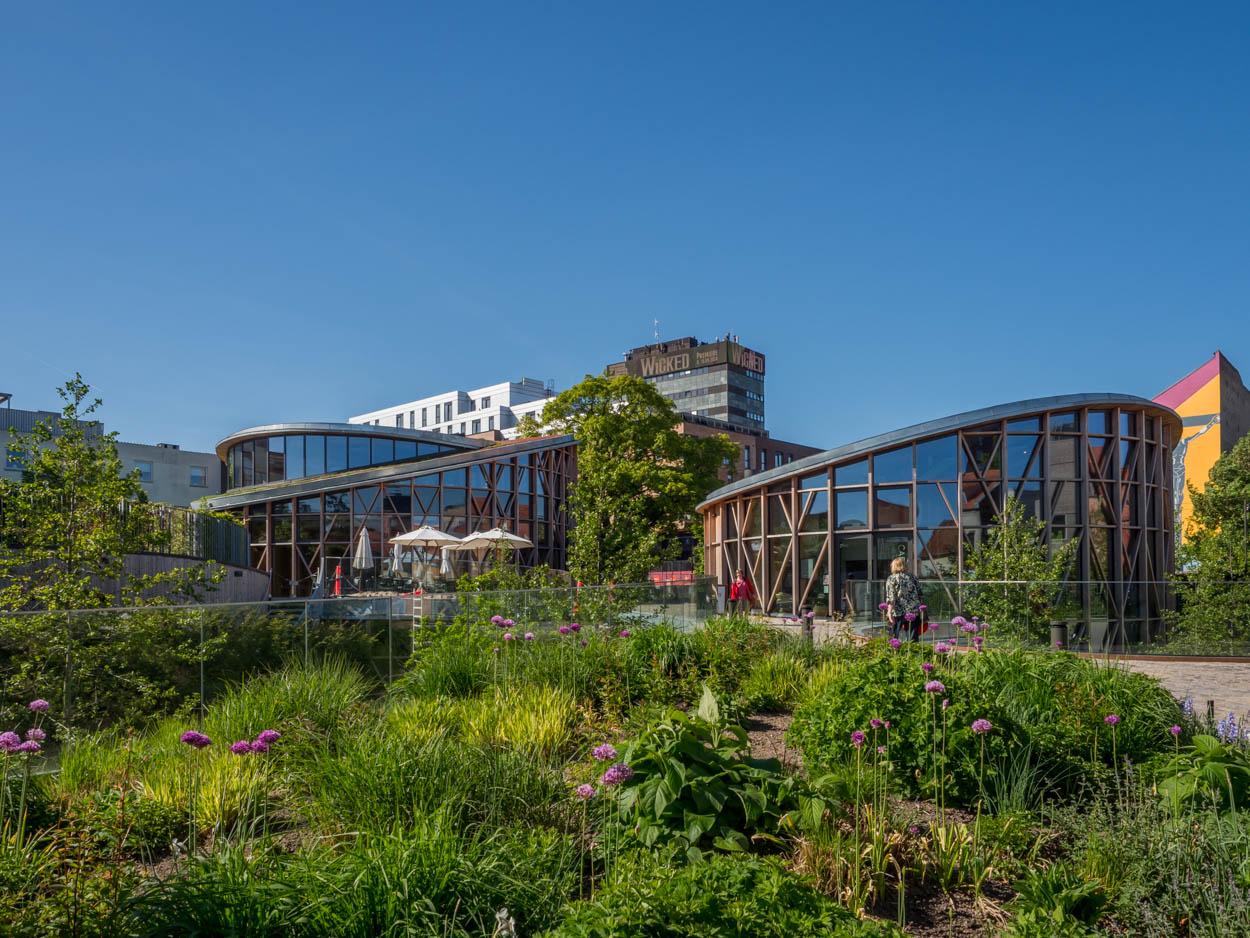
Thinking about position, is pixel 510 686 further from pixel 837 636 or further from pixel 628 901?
pixel 837 636

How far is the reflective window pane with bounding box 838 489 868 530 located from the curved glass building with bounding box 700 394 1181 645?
1.2 inches

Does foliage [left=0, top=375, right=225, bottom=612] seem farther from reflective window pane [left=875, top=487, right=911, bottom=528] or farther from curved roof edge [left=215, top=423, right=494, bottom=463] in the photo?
curved roof edge [left=215, top=423, right=494, bottom=463]

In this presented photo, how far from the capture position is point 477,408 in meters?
100

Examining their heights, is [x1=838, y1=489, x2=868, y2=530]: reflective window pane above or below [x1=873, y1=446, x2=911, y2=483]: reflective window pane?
below

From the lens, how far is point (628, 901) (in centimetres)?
301

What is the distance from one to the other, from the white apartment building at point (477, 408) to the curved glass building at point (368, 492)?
4460 cm

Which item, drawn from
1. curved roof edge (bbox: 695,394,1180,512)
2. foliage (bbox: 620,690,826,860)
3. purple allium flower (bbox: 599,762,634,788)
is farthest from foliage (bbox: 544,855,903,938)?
curved roof edge (bbox: 695,394,1180,512)

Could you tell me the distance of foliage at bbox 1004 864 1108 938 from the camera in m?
3.36

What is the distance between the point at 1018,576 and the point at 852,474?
22.4ft

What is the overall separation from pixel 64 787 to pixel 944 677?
5712mm

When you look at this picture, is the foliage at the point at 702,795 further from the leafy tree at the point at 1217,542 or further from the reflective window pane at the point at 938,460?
the reflective window pane at the point at 938,460

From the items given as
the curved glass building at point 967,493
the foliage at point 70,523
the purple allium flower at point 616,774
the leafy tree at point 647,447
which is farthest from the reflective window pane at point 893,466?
the purple allium flower at point 616,774

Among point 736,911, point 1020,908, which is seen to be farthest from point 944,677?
point 736,911

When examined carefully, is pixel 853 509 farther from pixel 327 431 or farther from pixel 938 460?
pixel 327 431
